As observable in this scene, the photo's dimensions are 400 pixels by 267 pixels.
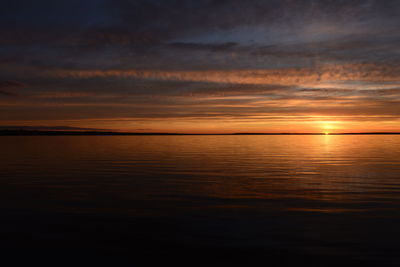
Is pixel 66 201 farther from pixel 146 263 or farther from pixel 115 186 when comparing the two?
pixel 146 263

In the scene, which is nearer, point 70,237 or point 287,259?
point 287,259

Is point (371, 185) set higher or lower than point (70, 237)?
higher

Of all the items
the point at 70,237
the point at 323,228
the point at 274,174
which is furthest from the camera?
the point at 274,174

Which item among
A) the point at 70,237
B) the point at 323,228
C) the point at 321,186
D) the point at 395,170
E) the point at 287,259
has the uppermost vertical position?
the point at 395,170

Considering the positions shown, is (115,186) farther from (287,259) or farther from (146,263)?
(287,259)

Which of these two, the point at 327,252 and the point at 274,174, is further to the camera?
the point at 274,174

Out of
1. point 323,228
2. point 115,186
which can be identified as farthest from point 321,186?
point 115,186

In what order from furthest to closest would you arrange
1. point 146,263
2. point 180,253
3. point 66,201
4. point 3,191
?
point 3,191, point 66,201, point 180,253, point 146,263

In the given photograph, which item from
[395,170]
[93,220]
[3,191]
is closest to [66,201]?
[93,220]

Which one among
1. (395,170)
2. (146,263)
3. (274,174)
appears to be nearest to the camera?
(146,263)

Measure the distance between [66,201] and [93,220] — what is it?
431 cm

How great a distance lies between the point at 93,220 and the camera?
1348cm

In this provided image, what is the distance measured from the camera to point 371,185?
21.6m

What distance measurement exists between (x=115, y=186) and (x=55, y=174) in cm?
846
